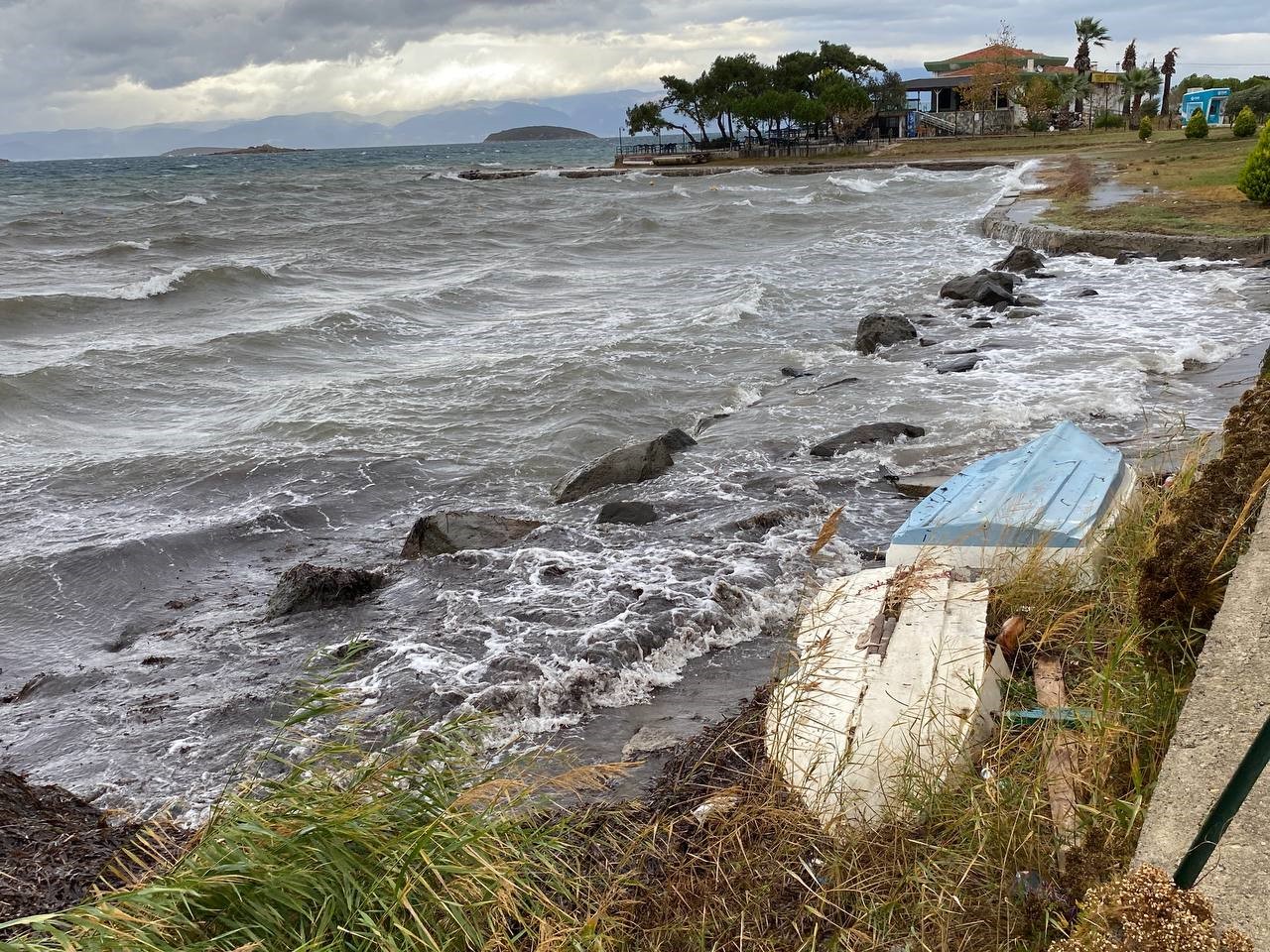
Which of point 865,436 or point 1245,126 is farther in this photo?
point 1245,126

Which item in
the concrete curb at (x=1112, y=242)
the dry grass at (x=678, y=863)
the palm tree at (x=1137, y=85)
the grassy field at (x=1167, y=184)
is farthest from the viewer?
the palm tree at (x=1137, y=85)

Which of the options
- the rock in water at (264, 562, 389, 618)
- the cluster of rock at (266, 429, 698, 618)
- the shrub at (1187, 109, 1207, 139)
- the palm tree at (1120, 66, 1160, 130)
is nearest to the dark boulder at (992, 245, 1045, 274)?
the cluster of rock at (266, 429, 698, 618)

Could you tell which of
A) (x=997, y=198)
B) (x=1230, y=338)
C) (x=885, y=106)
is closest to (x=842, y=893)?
(x=1230, y=338)

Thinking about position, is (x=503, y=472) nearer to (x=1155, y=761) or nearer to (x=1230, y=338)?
(x=1155, y=761)

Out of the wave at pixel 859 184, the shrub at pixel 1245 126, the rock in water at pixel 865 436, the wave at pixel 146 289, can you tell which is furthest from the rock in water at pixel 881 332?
the shrub at pixel 1245 126

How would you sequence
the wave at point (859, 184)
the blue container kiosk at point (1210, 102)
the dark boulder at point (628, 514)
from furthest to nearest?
the blue container kiosk at point (1210, 102) → the wave at point (859, 184) → the dark boulder at point (628, 514)

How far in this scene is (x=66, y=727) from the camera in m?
6.03

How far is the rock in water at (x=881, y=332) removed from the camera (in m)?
14.8

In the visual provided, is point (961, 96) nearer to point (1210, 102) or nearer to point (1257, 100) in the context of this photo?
point (1210, 102)

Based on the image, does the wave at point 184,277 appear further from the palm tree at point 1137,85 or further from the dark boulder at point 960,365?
the palm tree at point 1137,85

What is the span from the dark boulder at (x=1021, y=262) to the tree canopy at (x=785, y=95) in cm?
5504

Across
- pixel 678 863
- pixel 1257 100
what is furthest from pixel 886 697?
pixel 1257 100

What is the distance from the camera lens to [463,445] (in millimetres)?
11797

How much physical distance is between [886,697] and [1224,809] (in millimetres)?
1736
